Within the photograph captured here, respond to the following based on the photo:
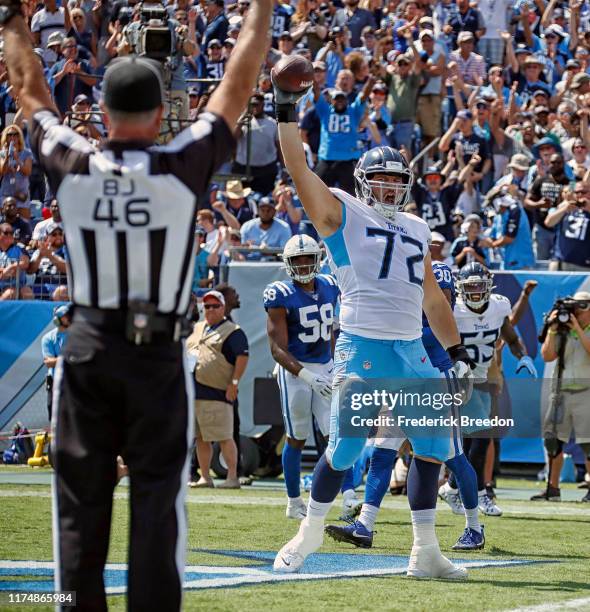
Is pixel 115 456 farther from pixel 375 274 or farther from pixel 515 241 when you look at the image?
pixel 515 241

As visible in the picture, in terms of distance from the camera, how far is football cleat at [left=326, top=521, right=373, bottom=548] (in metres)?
7.18

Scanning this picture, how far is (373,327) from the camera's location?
6324mm

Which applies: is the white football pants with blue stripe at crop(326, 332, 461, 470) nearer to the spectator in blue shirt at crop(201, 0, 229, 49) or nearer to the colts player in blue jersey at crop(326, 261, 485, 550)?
the colts player in blue jersey at crop(326, 261, 485, 550)

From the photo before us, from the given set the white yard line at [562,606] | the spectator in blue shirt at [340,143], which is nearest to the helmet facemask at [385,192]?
the white yard line at [562,606]

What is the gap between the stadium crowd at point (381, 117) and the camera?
1454cm

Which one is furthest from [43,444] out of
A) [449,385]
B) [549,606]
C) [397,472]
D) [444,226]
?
[549,606]

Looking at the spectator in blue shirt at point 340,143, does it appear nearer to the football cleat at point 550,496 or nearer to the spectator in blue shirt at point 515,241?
the spectator in blue shirt at point 515,241

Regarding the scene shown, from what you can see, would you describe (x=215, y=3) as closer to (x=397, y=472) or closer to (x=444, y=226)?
(x=444, y=226)

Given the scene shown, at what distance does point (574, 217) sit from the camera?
14.2 metres

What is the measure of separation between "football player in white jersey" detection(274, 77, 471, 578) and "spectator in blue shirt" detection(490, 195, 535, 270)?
839 cm

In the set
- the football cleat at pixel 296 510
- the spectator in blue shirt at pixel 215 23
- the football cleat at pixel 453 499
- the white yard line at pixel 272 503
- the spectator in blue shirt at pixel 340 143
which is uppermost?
the spectator in blue shirt at pixel 215 23

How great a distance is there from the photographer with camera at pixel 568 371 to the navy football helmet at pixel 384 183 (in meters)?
5.95

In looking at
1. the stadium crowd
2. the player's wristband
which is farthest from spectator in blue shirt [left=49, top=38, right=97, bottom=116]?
the player's wristband

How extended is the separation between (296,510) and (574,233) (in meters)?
6.35
